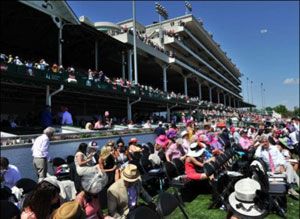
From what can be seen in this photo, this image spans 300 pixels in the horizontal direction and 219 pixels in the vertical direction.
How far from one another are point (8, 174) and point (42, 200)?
9.53ft

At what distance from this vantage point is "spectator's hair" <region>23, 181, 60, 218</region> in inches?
96.7

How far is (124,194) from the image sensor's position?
11.8ft

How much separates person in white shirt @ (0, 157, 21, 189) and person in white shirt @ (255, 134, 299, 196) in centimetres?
619

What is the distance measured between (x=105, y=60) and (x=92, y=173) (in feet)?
82.7

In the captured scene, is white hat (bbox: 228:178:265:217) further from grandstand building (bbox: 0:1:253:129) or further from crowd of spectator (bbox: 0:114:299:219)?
grandstand building (bbox: 0:1:253:129)

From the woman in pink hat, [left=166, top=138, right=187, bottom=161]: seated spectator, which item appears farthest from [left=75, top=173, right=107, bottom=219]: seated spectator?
the woman in pink hat

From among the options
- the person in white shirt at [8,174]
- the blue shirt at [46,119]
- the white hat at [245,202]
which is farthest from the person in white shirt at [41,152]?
the white hat at [245,202]

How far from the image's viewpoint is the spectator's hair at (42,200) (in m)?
2.46

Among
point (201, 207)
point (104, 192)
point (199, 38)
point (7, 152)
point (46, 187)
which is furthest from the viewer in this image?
point (199, 38)

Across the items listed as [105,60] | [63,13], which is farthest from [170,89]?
[63,13]

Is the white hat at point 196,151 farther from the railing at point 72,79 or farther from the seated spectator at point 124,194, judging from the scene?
the railing at point 72,79

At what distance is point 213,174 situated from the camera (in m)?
5.90

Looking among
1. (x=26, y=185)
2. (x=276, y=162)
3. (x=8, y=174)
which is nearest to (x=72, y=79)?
(x=8, y=174)

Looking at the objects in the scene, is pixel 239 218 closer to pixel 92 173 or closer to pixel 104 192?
pixel 92 173
